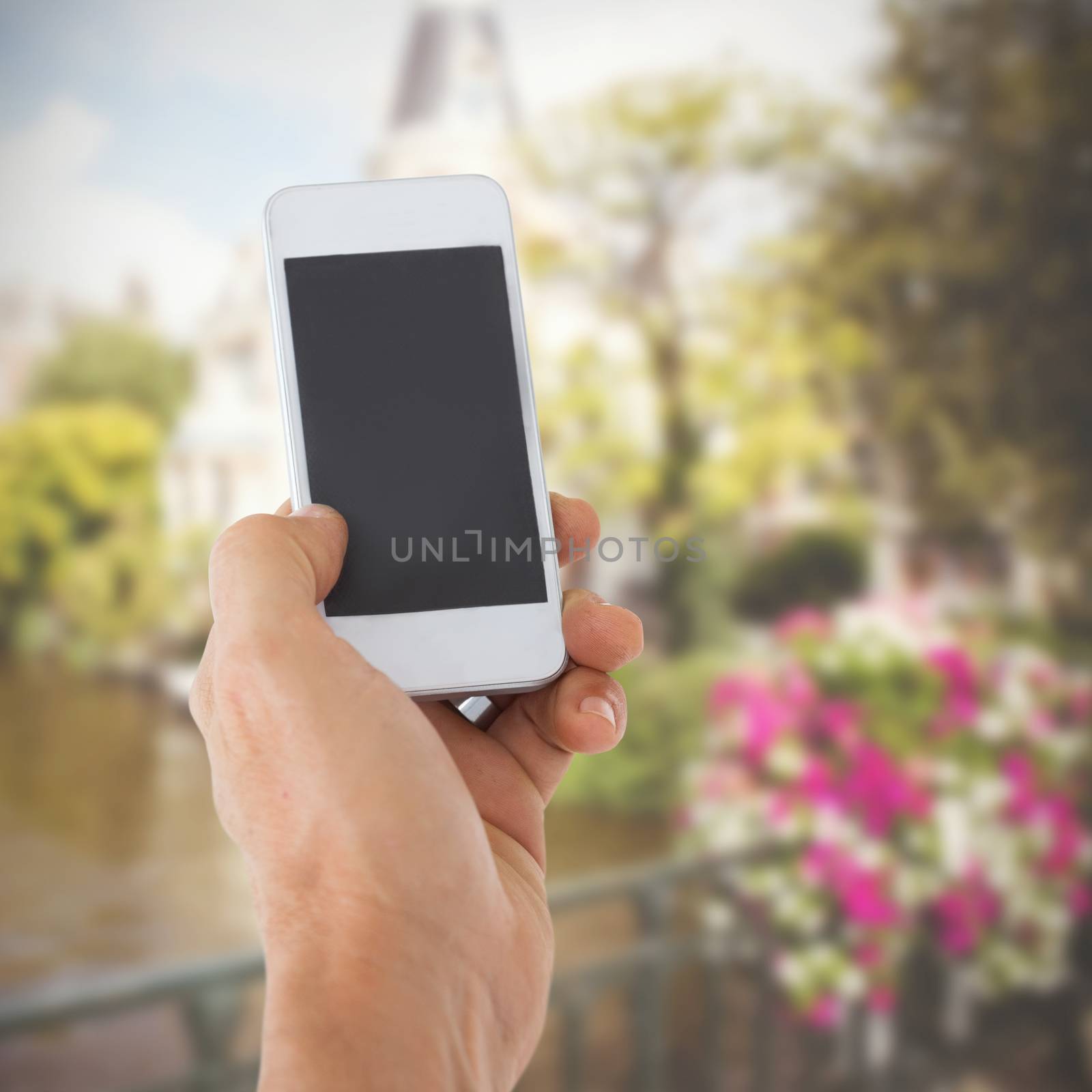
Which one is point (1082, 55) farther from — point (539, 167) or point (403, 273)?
point (403, 273)

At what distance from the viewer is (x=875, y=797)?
4.67 feet

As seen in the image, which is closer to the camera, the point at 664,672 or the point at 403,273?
the point at 403,273

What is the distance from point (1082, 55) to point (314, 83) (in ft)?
3.46

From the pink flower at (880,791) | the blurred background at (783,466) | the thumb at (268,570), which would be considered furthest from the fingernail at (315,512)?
the pink flower at (880,791)

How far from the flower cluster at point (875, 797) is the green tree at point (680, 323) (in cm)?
18

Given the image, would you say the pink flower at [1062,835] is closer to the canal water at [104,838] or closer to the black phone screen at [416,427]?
the canal water at [104,838]

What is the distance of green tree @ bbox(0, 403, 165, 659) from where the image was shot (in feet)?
4.06

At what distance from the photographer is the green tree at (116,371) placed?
1.24 m

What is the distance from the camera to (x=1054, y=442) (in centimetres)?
150

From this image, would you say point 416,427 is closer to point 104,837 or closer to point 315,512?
point 315,512

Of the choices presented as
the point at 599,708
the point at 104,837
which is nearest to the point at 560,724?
the point at 599,708

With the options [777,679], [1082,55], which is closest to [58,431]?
[777,679]

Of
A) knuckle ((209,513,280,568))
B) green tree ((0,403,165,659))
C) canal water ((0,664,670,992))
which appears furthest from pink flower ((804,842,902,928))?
knuckle ((209,513,280,568))

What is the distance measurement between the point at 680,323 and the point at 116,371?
28.7 inches
